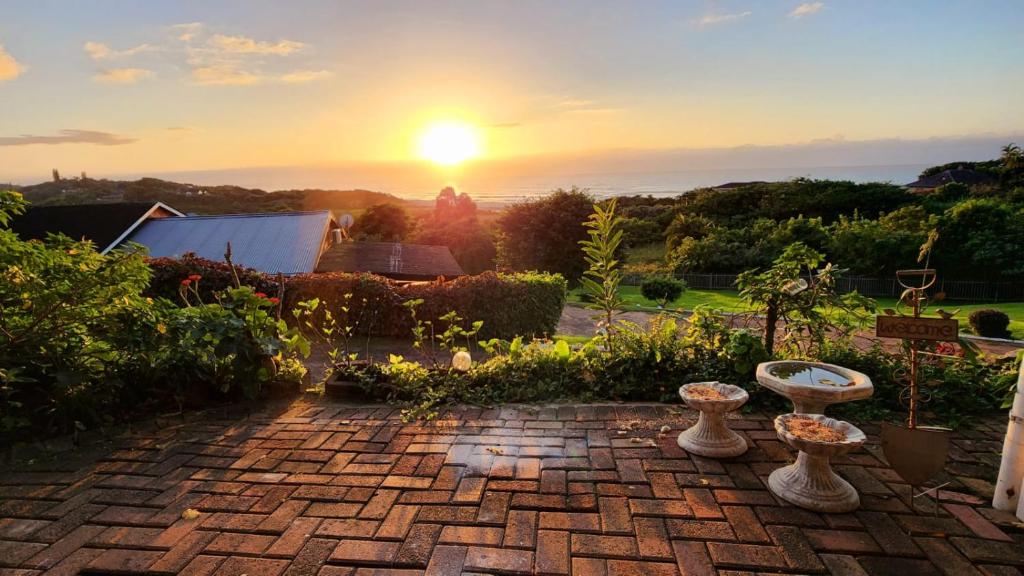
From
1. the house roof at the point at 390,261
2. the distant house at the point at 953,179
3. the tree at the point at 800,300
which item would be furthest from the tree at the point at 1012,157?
the tree at the point at 800,300

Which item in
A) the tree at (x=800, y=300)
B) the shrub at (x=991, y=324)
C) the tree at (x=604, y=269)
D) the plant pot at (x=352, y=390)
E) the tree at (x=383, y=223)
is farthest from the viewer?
the tree at (x=383, y=223)

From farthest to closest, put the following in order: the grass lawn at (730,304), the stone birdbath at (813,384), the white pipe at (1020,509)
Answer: the grass lawn at (730,304) → the stone birdbath at (813,384) → the white pipe at (1020,509)

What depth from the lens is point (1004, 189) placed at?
29.9 m

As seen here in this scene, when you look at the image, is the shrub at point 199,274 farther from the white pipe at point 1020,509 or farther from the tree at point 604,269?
the white pipe at point 1020,509

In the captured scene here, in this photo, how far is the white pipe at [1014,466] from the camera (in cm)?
270

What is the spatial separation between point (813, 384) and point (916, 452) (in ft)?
1.93

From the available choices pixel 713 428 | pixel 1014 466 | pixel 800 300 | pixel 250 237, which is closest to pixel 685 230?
pixel 250 237

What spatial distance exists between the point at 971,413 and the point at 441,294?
276 inches

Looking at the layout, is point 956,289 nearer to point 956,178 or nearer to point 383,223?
point 956,178

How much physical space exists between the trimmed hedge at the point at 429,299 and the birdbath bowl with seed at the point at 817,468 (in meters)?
6.36

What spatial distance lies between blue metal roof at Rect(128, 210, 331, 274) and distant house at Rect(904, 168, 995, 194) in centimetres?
3855

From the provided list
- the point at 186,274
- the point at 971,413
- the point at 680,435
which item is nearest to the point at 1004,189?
the point at 971,413

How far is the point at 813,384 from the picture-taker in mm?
3150

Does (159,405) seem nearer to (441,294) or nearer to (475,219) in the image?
(441,294)
